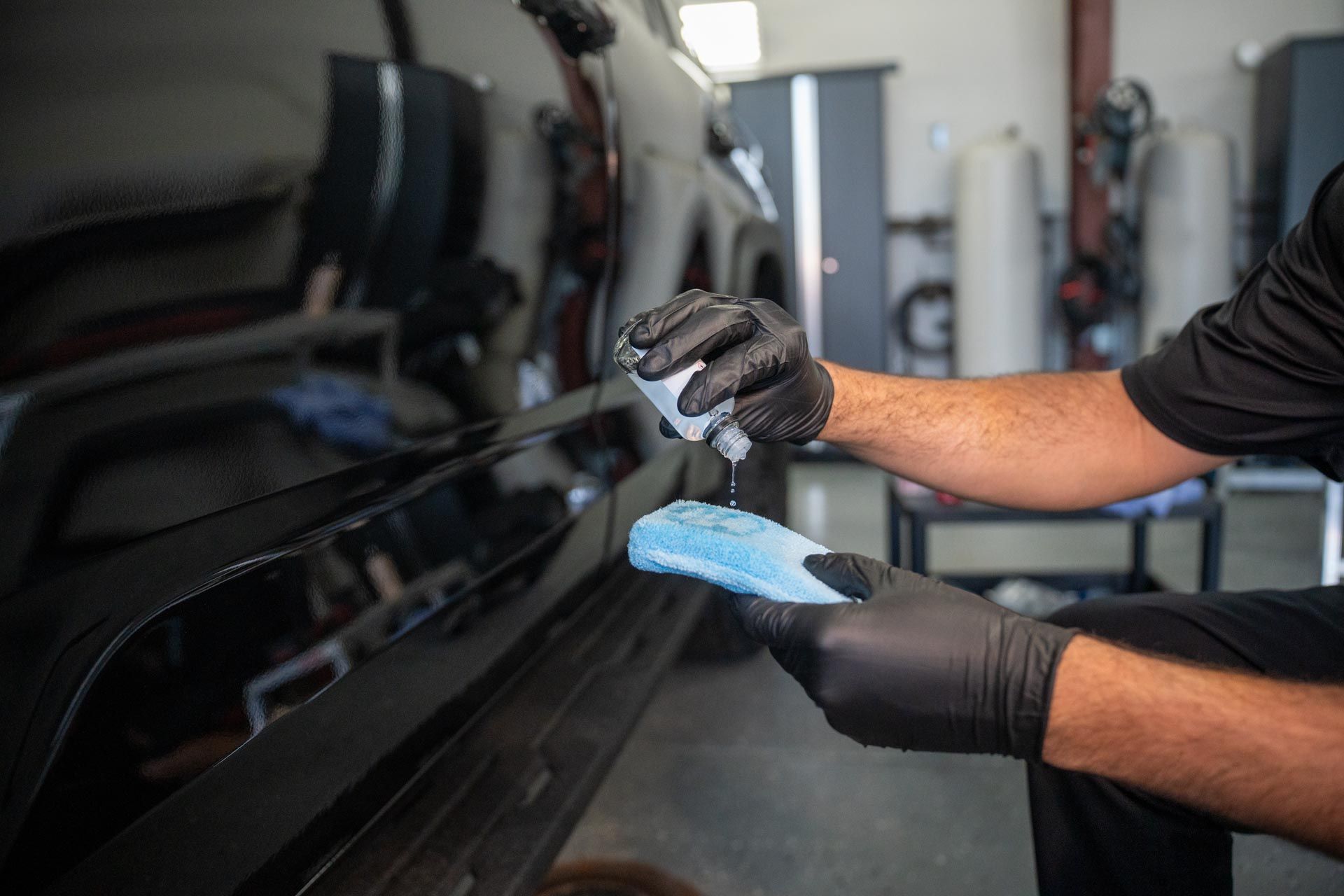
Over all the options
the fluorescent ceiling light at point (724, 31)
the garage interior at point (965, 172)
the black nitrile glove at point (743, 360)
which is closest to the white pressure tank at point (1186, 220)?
the garage interior at point (965, 172)

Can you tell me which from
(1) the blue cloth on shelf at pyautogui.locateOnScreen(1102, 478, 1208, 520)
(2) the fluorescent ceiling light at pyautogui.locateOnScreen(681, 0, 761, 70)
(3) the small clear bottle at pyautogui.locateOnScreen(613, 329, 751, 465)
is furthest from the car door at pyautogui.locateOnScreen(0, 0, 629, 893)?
(2) the fluorescent ceiling light at pyautogui.locateOnScreen(681, 0, 761, 70)

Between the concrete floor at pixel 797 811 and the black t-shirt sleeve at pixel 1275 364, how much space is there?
71 cm

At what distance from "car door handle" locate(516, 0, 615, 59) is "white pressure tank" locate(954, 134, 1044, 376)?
150 inches

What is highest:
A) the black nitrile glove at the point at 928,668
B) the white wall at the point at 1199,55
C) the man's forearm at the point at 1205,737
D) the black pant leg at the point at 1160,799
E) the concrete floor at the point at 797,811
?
the white wall at the point at 1199,55

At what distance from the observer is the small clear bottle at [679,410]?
865 mm

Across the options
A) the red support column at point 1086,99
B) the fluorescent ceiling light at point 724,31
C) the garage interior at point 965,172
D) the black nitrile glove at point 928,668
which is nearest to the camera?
the black nitrile glove at point 928,668

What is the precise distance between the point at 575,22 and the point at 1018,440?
0.78 meters

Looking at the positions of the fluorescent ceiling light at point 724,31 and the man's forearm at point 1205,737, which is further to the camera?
the fluorescent ceiling light at point 724,31

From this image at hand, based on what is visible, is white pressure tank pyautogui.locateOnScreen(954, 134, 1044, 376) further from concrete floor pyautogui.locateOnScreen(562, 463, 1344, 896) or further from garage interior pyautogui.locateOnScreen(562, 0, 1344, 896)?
concrete floor pyautogui.locateOnScreen(562, 463, 1344, 896)

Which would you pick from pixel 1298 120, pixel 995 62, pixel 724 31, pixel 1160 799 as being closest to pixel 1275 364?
pixel 1160 799

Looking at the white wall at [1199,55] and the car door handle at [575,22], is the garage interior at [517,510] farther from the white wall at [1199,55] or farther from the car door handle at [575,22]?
the white wall at [1199,55]

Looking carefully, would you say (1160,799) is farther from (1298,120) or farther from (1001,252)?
(1298,120)

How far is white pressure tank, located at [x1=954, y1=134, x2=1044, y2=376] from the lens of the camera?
181 inches

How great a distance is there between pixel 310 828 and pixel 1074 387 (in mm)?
1111
